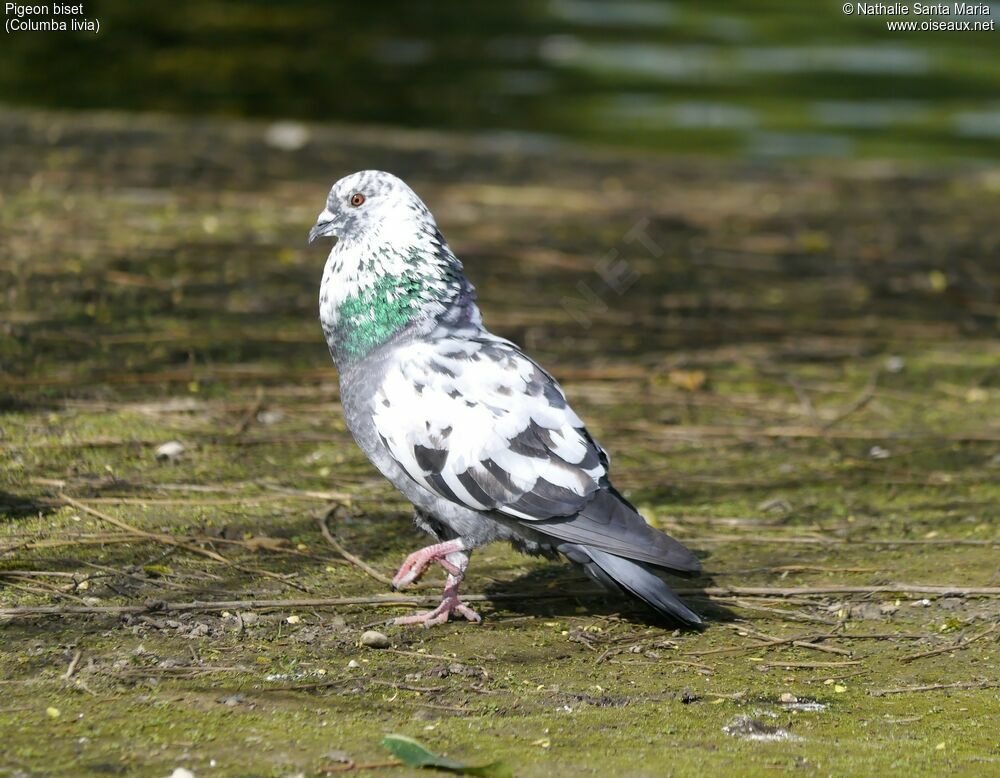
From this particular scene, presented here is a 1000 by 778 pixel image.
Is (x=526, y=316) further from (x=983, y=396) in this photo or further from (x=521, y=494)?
(x=521, y=494)

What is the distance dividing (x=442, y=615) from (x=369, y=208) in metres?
1.12

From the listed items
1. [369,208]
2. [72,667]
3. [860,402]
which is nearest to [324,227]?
[369,208]

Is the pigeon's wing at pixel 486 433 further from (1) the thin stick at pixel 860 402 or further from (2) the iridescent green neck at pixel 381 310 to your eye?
(1) the thin stick at pixel 860 402

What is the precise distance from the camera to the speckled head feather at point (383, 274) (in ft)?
12.2

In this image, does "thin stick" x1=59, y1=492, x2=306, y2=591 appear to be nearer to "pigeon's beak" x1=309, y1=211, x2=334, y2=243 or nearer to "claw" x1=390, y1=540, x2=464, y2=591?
"claw" x1=390, y1=540, x2=464, y2=591

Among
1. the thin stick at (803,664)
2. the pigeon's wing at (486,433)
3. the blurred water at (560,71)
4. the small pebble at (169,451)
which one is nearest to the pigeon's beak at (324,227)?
the pigeon's wing at (486,433)

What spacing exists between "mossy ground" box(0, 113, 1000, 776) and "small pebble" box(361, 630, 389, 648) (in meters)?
0.03

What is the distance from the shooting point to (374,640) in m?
3.40

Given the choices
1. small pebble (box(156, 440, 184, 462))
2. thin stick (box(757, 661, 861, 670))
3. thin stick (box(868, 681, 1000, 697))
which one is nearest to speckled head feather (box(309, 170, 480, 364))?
small pebble (box(156, 440, 184, 462))

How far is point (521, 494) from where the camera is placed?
3.49m

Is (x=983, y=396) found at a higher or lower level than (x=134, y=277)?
lower

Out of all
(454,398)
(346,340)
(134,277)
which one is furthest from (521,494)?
(134,277)

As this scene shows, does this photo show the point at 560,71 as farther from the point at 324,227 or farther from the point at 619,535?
the point at 619,535

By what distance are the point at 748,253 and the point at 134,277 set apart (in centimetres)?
344
